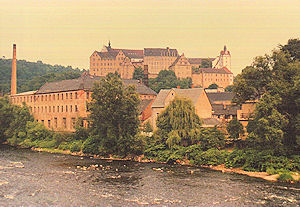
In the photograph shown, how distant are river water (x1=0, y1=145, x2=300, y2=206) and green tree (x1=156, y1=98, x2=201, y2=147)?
5194 millimetres

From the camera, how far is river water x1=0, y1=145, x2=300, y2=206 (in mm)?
30359

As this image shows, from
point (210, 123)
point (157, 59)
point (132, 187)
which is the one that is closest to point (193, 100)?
point (210, 123)

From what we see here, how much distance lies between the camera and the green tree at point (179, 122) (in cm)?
5150

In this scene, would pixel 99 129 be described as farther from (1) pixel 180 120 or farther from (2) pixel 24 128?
(2) pixel 24 128

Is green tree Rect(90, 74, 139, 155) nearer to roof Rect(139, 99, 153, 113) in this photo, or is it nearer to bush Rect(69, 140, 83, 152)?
bush Rect(69, 140, 83, 152)

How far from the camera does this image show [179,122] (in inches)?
2050

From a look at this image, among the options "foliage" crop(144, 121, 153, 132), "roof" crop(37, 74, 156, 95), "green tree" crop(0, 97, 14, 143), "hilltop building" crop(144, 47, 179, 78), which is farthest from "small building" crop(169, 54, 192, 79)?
"foliage" crop(144, 121, 153, 132)

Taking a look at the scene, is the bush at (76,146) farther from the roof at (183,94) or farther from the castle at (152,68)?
the castle at (152,68)

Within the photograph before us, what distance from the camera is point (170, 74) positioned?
6599 inches

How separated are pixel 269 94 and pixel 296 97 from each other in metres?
2.78

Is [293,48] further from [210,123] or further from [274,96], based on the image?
[210,123]

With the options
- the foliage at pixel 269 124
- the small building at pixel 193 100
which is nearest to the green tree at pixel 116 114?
the small building at pixel 193 100

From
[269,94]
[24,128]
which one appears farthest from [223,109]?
[24,128]

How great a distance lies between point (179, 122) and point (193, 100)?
37.4 feet
